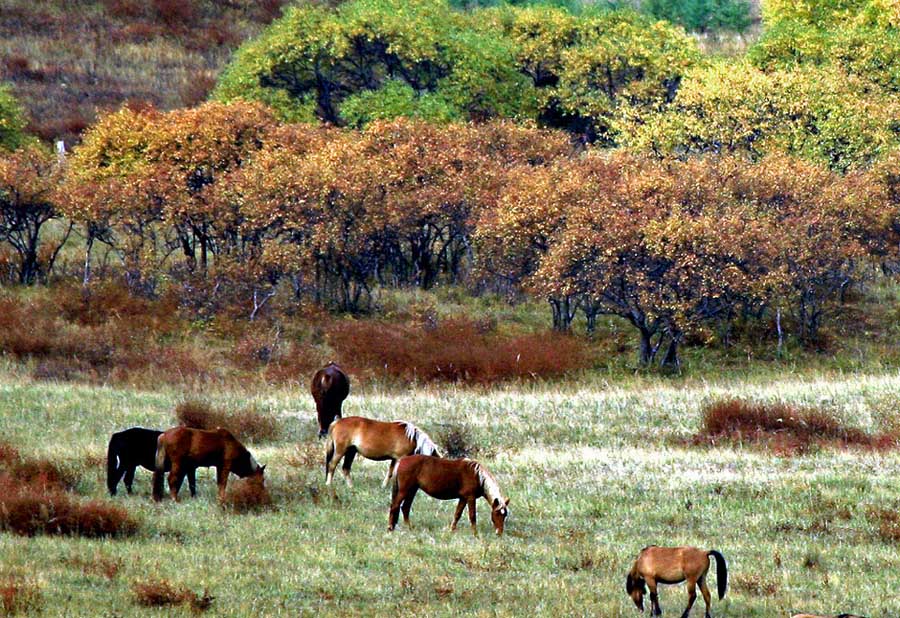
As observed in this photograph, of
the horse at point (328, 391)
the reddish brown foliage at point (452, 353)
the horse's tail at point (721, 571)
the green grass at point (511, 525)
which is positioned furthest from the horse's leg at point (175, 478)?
the reddish brown foliage at point (452, 353)

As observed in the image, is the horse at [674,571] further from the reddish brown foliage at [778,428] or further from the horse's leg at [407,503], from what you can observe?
the reddish brown foliage at [778,428]

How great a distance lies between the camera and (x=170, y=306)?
140 ft

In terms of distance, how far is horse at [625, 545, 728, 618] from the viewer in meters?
13.4

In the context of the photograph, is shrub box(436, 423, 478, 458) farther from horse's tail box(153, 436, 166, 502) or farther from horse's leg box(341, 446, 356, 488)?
horse's tail box(153, 436, 166, 502)

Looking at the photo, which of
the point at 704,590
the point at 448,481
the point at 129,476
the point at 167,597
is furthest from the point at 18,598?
the point at 704,590

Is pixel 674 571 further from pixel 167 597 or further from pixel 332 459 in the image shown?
pixel 332 459

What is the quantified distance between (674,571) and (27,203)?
35.9 meters

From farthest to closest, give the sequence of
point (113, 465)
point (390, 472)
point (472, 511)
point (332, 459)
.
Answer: point (332, 459)
point (390, 472)
point (113, 465)
point (472, 511)

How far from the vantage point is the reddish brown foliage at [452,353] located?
3728 centimetres

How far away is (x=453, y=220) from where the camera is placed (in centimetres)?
4628

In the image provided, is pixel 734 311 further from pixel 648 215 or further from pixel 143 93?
pixel 143 93

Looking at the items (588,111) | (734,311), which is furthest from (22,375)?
(588,111)

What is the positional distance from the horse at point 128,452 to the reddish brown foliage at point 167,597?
17.6 ft

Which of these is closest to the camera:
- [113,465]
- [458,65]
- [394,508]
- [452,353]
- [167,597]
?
[167,597]
